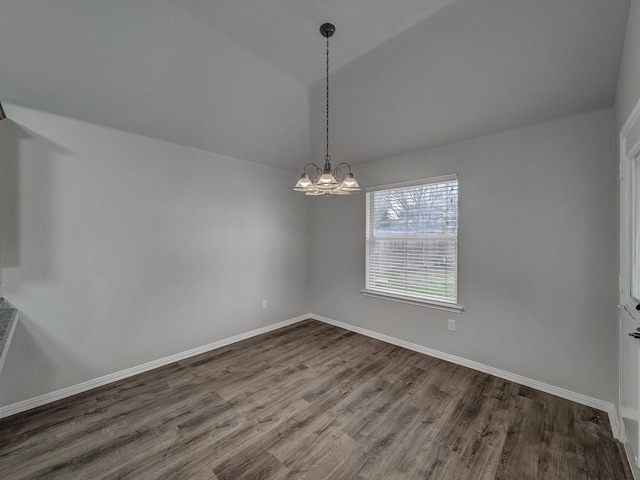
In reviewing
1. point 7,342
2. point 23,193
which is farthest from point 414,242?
point 23,193

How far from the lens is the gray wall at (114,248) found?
2248 mm

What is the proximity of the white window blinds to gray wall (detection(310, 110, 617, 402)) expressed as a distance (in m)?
0.15

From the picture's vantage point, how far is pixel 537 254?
2529mm

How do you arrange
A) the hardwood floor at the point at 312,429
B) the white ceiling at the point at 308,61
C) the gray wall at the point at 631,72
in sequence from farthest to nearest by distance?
the white ceiling at the point at 308,61 → the hardwood floor at the point at 312,429 → the gray wall at the point at 631,72

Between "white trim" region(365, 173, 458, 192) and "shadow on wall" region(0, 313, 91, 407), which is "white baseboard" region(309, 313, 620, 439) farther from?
"shadow on wall" region(0, 313, 91, 407)

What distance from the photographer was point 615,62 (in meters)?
1.91

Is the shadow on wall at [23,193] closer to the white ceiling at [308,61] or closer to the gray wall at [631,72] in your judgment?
the white ceiling at [308,61]

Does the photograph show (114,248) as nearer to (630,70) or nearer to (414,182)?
(414,182)

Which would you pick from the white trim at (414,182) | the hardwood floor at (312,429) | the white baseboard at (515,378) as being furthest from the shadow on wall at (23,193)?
the white baseboard at (515,378)

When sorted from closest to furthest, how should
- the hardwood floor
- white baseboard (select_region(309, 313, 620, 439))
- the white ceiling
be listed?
1. the hardwood floor
2. the white ceiling
3. white baseboard (select_region(309, 313, 620, 439))

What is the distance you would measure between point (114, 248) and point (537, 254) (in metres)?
4.22

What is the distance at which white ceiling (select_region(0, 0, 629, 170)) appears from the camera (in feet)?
6.04

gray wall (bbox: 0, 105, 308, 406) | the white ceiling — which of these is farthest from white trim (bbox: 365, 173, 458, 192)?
gray wall (bbox: 0, 105, 308, 406)

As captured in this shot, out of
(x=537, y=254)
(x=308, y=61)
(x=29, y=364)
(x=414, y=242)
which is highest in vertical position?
(x=308, y=61)
